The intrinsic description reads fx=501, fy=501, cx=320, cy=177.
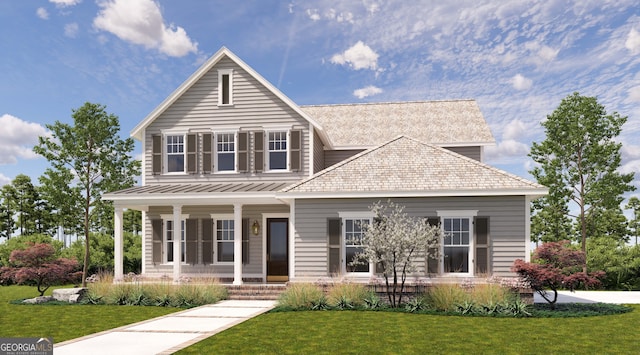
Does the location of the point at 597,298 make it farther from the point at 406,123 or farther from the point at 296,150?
the point at 296,150

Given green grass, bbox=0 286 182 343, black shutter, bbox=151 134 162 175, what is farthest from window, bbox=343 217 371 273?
black shutter, bbox=151 134 162 175

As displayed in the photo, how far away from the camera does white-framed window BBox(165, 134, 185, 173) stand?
20.8 m

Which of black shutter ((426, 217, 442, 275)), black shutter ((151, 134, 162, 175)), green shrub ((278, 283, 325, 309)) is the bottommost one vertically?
green shrub ((278, 283, 325, 309))

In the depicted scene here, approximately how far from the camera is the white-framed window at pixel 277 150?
20.2 metres

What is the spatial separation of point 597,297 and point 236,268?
43.6 ft

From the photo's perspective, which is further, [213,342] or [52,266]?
[52,266]

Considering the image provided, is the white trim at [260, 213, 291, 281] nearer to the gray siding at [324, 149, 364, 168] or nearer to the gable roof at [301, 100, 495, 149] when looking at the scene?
the gray siding at [324, 149, 364, 168]

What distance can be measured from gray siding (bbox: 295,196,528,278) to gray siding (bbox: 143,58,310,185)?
10.3 ft

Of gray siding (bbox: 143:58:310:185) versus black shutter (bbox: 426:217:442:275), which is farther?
gray siding (bbox: 143:58:310:185)

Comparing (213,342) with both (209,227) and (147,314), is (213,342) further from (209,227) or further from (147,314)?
(209,227)

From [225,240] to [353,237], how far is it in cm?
607

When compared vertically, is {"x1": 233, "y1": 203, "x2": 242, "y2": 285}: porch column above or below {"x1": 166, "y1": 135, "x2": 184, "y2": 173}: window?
below

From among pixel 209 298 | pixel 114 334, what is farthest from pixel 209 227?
pixel 114 334

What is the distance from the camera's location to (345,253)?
16891 mm
